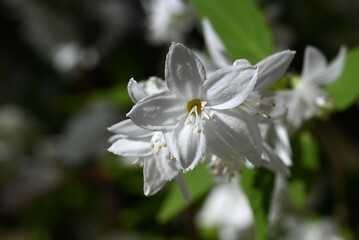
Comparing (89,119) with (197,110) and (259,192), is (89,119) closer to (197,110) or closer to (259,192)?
(259,192)

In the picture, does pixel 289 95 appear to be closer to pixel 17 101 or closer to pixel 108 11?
pixel 108 11

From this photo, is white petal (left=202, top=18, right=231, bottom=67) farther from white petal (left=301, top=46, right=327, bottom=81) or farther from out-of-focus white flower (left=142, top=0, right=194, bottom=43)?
out-of-focus white flower (left=142, top=0, right=194, bottom=43)

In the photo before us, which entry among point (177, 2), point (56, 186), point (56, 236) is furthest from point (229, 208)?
point (56, 236)

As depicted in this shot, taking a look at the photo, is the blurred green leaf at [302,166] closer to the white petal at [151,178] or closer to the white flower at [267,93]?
the white flower at [267,93]

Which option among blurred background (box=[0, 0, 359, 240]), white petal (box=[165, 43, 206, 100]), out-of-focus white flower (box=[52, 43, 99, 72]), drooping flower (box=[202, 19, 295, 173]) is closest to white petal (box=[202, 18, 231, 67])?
drooping flower (box=[202, 19, 295, 173])

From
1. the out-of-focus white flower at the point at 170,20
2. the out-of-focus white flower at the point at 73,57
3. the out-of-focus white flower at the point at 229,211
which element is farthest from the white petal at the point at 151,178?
the out-of-focus white flower at the point at 73,57

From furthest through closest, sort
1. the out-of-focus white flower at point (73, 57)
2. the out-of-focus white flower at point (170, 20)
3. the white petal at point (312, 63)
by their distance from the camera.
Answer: the out-of-focus white flower at point (73, 57) < the out-of-focus white flower at point (170, 20) < the white petal at point (312, 63)
